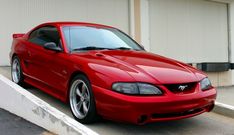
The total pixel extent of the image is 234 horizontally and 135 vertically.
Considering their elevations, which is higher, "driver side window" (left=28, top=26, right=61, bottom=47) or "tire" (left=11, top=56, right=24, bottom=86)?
"driver side window" (left=28, top=26, right=61, bottom=47)

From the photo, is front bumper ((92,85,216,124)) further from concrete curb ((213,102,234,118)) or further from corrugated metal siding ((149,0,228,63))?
corrugated metal siding ((149,0,228,63))

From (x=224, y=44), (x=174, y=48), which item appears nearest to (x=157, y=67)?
(x=174, y=48)

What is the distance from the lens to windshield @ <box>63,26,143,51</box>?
617 centimetres

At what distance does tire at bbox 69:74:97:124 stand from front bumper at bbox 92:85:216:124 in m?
0.15

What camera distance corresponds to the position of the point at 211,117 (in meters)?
6.67

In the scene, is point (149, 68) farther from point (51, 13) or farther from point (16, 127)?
point (51, 13)

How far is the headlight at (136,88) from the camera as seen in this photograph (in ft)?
15.9

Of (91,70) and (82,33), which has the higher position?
(82,33)

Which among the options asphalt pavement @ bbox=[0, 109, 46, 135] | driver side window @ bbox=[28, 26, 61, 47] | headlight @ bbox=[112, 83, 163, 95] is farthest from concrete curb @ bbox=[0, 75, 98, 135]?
Result: driver side window @ bbox=[28, 26, 61, 47]

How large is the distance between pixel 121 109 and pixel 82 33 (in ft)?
6.64

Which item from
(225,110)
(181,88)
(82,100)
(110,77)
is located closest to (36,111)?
(82,100)

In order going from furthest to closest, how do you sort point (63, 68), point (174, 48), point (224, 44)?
point (224, 44) → point (174, 48) → point (63, 68)

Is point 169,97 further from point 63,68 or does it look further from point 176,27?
point 176,27

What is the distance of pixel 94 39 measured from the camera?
21.0 feet
